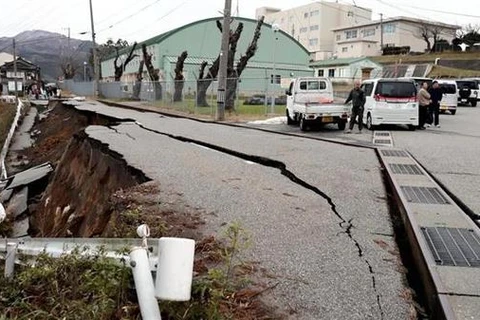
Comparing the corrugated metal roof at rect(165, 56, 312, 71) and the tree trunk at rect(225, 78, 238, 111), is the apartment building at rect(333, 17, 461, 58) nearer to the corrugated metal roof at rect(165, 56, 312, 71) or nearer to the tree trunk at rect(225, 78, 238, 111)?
the corrugated metal roof at rect(165, 56, 312, 71)

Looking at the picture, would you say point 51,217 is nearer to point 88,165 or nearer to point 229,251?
point 88,165

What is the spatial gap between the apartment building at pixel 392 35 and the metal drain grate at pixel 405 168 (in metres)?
75.9

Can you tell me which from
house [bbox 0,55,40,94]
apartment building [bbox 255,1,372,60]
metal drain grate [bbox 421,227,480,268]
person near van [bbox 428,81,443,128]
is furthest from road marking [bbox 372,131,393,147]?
apartment building [bbox 255,1,372,60]

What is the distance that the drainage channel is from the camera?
11.3 ft

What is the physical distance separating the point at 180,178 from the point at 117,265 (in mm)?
4418

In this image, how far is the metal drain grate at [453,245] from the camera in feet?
14.2

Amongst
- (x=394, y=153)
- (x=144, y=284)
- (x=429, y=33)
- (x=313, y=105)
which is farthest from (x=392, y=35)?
(x=144, y=284)

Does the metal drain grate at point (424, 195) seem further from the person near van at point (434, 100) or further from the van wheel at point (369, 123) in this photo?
the person near van at point (434, 100)

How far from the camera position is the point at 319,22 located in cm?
9306

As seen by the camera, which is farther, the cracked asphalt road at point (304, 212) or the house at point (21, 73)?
the house at point (21, 73)

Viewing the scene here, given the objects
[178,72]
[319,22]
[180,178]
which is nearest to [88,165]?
[180,178]

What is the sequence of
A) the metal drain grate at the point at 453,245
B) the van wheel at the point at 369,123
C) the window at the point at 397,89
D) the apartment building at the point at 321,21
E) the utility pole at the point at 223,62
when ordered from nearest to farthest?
the metal drain grate at the point at 453,245
the window at the point at 397,89
the van wheel at the point at 369,123
the utility pole at the point at 223,62
the apartment building at the point at 321,21

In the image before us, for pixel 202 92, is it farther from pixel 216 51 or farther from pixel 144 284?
pixel 144 284

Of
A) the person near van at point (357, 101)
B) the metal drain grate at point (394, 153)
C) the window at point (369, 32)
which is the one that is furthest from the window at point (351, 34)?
the metal drain grate at point (394, 153)
